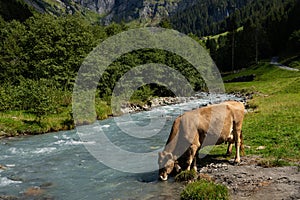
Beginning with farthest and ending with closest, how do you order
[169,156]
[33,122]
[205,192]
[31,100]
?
1. [31,100]
2. [33,122]
3. [169,156]
4. [205,192]

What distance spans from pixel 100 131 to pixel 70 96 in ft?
50.5

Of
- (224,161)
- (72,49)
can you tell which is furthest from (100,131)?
(72,49)

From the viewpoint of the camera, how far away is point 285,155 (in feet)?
50.4

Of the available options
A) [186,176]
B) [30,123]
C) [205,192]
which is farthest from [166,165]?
[30,123]

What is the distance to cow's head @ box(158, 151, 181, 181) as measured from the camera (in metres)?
14.3

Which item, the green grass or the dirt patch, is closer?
the dirt patch

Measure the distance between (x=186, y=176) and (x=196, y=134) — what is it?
6.82 feet

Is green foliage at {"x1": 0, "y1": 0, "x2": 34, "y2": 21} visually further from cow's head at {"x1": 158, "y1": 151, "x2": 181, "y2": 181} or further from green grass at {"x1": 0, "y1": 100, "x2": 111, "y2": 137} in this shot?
cow's head at {"x1": 158, "y1": 151, "x2": 181, "y2": 181}

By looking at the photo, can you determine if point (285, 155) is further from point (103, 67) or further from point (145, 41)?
point (145, 41)

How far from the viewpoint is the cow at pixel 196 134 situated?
47.6ft

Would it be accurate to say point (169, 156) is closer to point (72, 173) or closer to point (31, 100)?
point (72, 173)

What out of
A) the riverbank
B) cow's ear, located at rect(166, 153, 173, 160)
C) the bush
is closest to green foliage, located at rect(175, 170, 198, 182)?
cow's ear, located at rect(166, 153, 173, 160)

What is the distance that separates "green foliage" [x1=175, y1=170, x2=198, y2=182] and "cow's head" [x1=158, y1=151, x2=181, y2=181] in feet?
1.70

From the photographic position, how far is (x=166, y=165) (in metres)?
14.4
